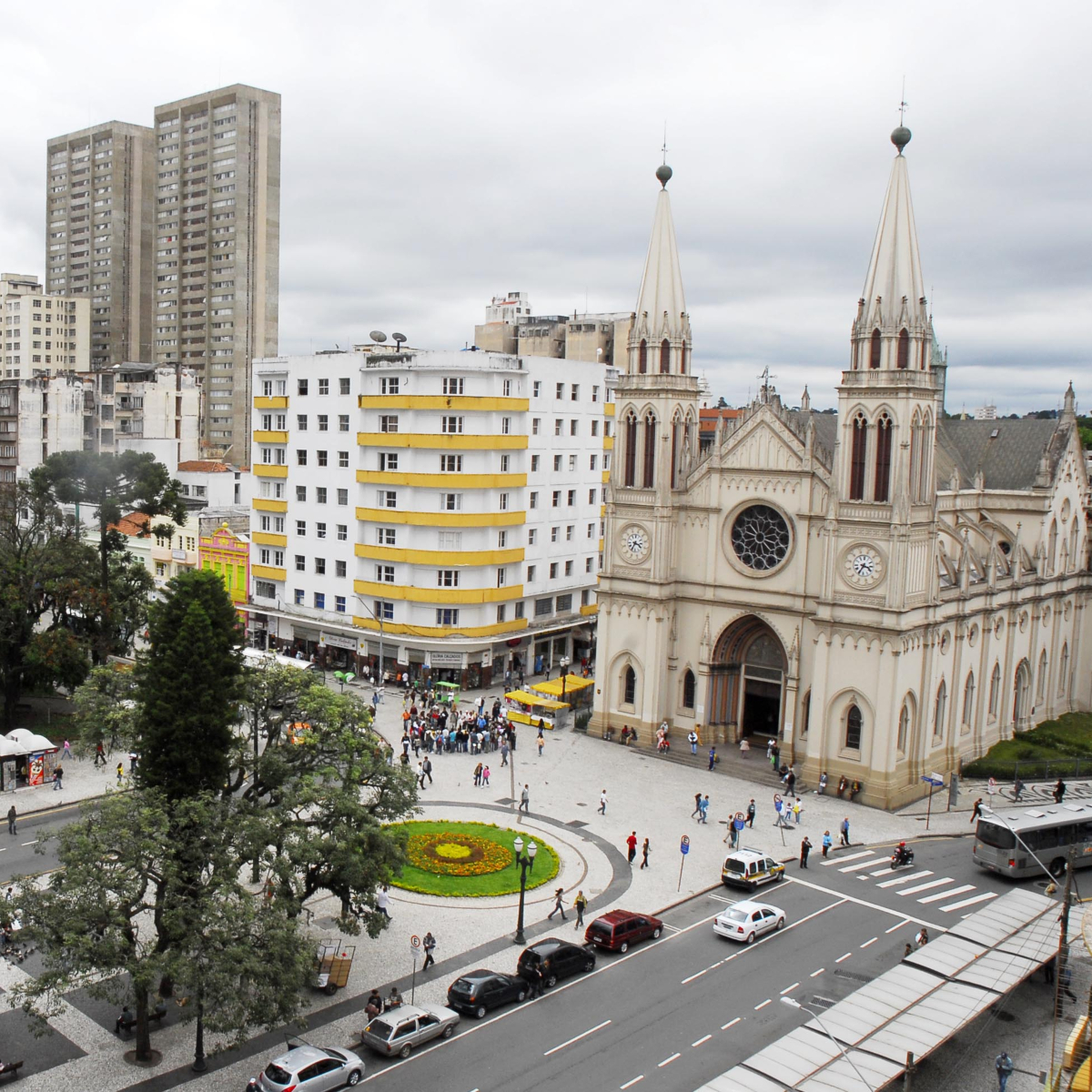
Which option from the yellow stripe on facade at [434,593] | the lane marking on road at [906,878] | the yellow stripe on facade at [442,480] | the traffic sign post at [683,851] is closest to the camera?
the traffic sign post at [683,851]

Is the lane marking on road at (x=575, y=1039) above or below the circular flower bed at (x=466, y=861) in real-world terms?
below

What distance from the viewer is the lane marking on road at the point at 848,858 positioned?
41125 millimetres

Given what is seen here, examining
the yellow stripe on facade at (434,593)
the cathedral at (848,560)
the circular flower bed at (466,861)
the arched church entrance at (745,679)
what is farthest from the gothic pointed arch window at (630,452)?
the circular flower bed at (466,861)

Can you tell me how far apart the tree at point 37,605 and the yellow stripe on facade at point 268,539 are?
1709 centimetres

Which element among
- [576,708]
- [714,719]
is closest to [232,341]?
[576,708]

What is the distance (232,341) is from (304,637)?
69.4 metres

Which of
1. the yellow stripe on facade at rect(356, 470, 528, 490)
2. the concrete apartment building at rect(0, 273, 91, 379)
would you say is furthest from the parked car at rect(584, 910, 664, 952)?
the concrete apartment building at rect(0, 273, 91, 379)

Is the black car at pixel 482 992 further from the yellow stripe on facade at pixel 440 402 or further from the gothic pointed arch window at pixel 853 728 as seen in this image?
the yellow stripe on facade at pixel 440 402

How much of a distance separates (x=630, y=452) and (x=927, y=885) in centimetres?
2599

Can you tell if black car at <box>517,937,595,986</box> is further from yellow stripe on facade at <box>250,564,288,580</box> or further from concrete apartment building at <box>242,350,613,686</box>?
yellow stripe on facade at <box>250,564,288,580</box>

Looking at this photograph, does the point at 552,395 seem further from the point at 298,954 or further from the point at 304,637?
the point at 298,954

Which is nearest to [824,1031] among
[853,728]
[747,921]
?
[747,921]

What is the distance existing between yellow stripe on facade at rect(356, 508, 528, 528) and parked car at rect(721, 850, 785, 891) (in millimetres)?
30522

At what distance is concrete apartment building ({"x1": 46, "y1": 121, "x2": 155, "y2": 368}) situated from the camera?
142125mm
